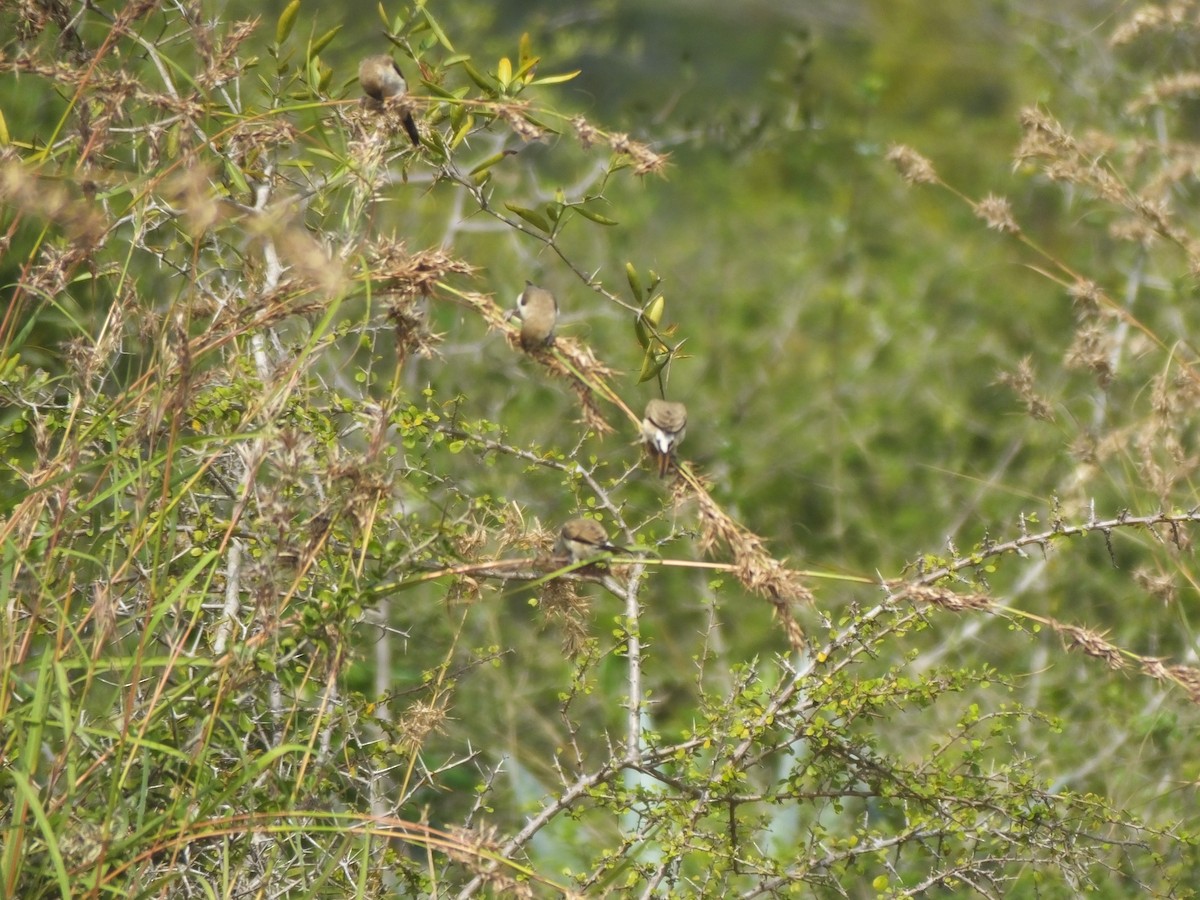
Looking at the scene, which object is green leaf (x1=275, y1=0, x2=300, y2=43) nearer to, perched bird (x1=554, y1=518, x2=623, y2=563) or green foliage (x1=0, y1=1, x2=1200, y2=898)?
green foliage (x1=0, y1=1, x2=1200, y2=898)

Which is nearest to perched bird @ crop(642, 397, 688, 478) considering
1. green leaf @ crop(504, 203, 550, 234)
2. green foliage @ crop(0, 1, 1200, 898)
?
green foliage @ crop(0, 1, 1200, 898)

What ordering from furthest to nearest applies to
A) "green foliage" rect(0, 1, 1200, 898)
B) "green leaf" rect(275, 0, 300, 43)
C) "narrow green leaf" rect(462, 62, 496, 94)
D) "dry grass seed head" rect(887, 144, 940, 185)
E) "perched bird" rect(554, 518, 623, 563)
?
"dry grass seed head" rect(887, 144, 940, 185)
"green leaf" rect(275, 0, 300, 43)
"narrow green leaf" rect(462, 62, 496, 94)
"perched bird" rect(554, 518, 623, 563)
"green foliage" rect(0, 1, 1200, 898)

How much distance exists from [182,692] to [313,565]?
1.06 ft

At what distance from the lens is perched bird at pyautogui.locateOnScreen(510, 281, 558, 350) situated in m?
2.70

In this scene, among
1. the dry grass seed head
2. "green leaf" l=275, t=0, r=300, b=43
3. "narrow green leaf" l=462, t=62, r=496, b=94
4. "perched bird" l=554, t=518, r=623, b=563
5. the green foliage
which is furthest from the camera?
the dry grass seed head

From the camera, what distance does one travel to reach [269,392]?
7.77 ft

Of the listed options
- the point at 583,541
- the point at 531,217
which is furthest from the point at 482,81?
the point at 583,541

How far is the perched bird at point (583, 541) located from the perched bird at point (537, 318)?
0.37m

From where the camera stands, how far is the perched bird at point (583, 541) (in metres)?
2.55

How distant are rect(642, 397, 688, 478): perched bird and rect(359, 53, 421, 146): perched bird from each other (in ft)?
Result: 2.46

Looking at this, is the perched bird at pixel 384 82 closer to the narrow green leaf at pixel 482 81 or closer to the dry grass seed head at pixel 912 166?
the narrow green leaf at pixel 482 81

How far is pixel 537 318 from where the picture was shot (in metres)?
2.78

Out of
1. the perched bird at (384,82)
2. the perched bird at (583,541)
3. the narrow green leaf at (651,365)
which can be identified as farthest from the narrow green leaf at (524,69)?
the perched bird at (583,541)

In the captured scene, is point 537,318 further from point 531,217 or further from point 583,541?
point 583,541
